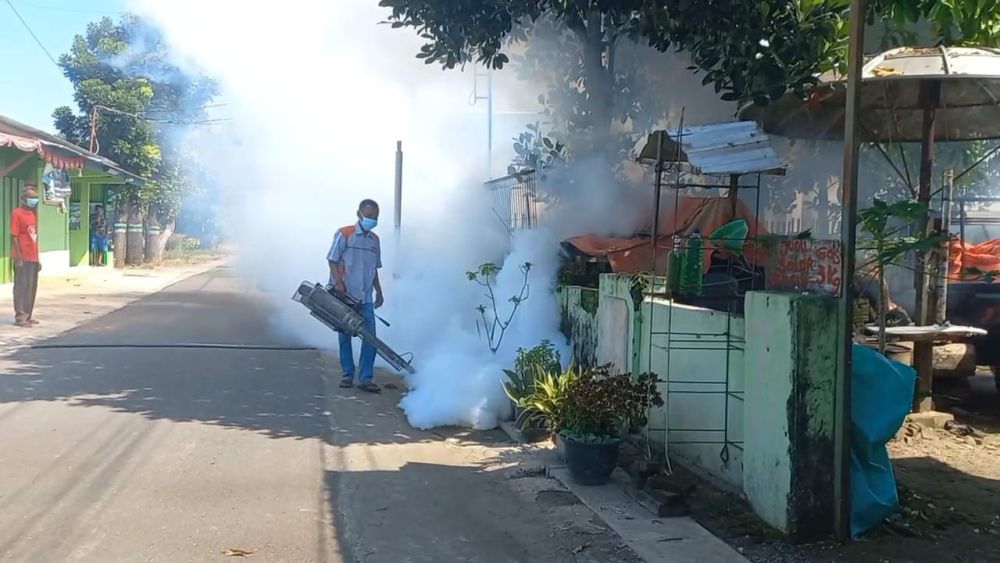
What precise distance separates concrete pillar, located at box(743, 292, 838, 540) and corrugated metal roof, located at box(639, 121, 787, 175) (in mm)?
2110

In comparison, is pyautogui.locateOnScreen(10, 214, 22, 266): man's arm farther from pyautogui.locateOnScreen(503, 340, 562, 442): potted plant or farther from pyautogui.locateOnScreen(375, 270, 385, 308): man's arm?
pyautogui.locateOnScreen(503, 340, 562, 442): potted plant

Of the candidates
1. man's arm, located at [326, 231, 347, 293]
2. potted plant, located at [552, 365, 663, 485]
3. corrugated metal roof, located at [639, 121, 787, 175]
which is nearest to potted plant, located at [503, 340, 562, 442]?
potted plant, located at [552, 365, 663, 485]

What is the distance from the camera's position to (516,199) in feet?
36.1

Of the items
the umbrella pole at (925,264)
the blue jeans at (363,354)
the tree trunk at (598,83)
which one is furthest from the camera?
the tree trunk at (598,83)

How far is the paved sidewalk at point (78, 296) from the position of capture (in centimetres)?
1198

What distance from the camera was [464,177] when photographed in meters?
13.3

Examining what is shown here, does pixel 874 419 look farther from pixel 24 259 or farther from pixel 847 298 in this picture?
pixel 24 259

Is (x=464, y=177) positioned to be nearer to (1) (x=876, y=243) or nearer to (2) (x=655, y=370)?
(2) (x=655, y=370)

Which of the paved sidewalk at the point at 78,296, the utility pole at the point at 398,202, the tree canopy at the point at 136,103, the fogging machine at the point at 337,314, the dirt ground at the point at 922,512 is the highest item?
the tree canopy at the point at 136,103

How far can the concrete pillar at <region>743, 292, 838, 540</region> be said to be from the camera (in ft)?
14.5

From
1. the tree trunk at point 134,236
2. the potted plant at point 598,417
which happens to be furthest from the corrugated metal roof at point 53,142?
the potted plant at point 598,417

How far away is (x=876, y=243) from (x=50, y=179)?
67.9ft

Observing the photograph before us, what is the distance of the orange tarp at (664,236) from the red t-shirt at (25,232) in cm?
824

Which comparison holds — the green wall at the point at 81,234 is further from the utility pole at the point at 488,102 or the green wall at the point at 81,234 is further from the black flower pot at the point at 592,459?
the black flower pot at the point at 592,459
